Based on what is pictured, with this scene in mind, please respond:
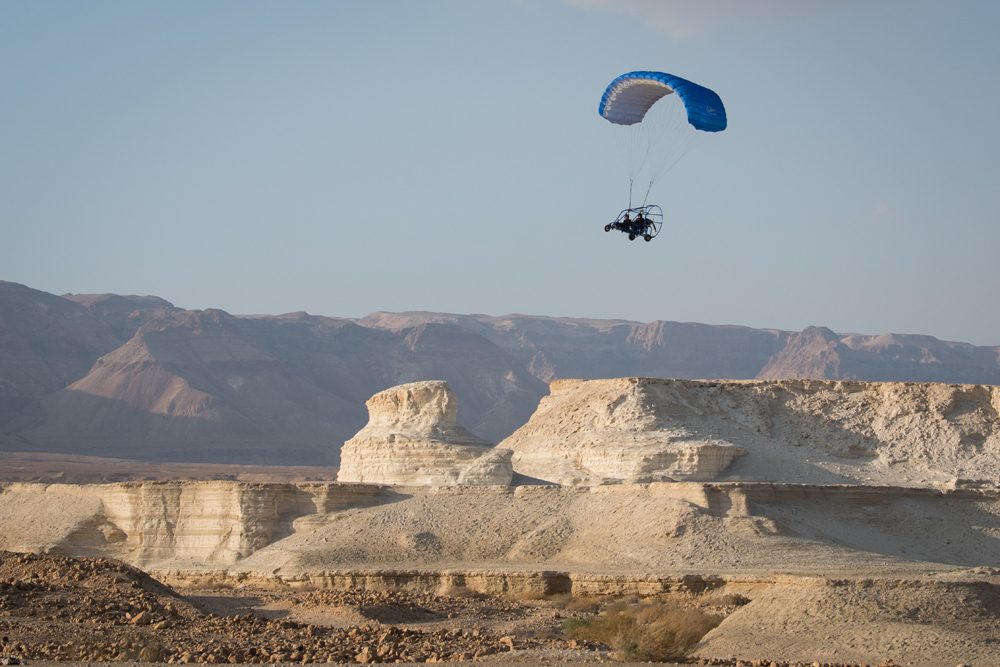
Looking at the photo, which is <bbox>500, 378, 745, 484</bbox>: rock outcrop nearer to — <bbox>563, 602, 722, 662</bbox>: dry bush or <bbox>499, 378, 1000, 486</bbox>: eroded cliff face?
<bbox>499, 378, 1000, 486</bbox>: eroded cliff face

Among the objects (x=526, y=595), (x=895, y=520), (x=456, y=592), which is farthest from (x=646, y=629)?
(x=895, y=520)

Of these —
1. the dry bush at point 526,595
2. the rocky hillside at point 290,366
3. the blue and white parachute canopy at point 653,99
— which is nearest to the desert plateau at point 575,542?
the dry bush at point 526,595

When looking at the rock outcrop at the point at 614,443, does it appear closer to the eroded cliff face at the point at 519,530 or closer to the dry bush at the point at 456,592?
the eroded cliff face at the point at 519,530

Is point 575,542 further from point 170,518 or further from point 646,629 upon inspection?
point 170,518

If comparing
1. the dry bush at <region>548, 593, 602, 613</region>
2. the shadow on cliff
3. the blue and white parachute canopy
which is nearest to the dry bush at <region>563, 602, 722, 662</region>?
the dry bush at <region>548, 593, 602, 613</region>

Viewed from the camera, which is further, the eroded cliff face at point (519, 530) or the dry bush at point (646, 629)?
the eroded cliff face at point (519, 530)

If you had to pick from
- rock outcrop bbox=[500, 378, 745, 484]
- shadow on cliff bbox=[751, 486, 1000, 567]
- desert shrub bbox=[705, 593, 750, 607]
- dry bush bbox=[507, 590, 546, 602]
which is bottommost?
dry bush bbox=[507, 590, 546, 602]

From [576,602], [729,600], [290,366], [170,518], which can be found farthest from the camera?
[290,366]
